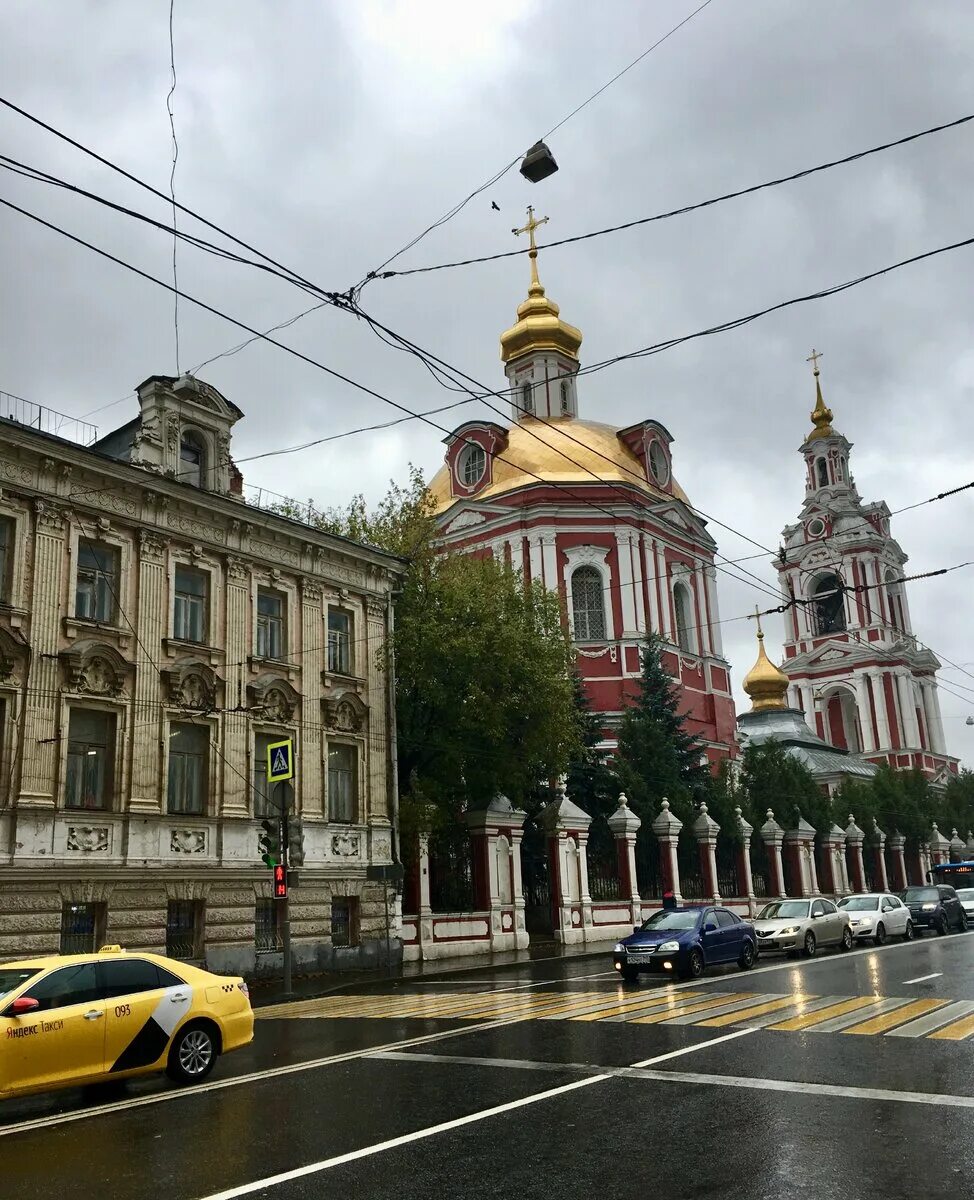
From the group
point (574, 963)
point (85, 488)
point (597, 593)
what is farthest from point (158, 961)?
point (597, 593)

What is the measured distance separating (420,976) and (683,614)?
104 ft

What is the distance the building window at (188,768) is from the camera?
22859mm

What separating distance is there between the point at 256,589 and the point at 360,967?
8.69m

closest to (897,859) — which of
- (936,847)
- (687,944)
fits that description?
(936,847)

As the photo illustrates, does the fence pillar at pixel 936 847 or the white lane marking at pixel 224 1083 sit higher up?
the fence pillar at pixel 936 847

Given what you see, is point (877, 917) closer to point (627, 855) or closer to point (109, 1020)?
point (627, 855)

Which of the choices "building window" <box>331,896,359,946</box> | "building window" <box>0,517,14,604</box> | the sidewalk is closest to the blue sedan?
the sidewalk

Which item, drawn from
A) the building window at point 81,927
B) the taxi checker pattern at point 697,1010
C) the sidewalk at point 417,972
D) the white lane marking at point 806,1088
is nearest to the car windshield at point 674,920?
the taxi checker pattern at point 697,1010

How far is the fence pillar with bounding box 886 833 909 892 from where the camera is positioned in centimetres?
5672

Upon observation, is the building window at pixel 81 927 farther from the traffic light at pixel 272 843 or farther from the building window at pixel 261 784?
the building window at pixel 261 784

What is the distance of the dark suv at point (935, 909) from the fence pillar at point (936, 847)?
26.3 m

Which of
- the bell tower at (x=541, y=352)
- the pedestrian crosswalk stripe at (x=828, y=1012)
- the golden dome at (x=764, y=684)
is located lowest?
the pedestrian crosswalk stripe at (x=828, y=1012)

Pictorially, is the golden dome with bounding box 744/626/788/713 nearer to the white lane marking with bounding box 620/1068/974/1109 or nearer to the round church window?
the round church window

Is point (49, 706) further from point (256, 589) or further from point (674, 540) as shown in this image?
point (674, 540)
